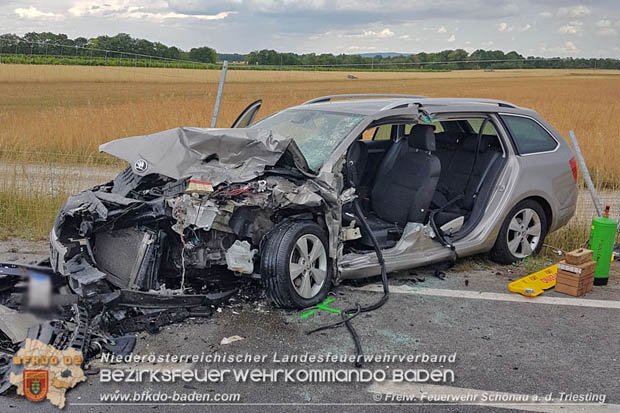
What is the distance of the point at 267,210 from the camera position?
15.5 ft

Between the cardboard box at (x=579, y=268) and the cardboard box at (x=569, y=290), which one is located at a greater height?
the cardboard box at (x=579, y=268)

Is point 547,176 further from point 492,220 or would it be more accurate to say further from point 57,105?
point 57,105

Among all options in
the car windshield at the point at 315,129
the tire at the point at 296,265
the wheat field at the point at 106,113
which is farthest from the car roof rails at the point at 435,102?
the wheat field at the point at 106,113

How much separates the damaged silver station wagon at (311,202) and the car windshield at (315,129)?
0.05ft

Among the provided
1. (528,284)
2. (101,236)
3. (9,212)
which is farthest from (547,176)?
(9,212)

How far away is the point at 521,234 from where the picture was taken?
20.8 feet

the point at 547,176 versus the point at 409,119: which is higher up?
the point at 409,119

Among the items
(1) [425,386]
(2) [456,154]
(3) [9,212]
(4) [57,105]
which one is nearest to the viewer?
(1) [425,386]

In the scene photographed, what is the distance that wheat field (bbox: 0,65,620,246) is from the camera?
8.02m

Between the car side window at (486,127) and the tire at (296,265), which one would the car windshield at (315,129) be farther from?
the car side window at (486,127)

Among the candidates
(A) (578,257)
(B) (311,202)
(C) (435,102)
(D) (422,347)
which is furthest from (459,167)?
(D) (422,347)

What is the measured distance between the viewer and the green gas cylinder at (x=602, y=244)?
579 centimetres

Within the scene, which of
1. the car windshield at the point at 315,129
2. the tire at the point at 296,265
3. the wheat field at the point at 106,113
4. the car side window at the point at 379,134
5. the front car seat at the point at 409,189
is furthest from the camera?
the wheat field at the point at 106,113

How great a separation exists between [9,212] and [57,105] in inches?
356
